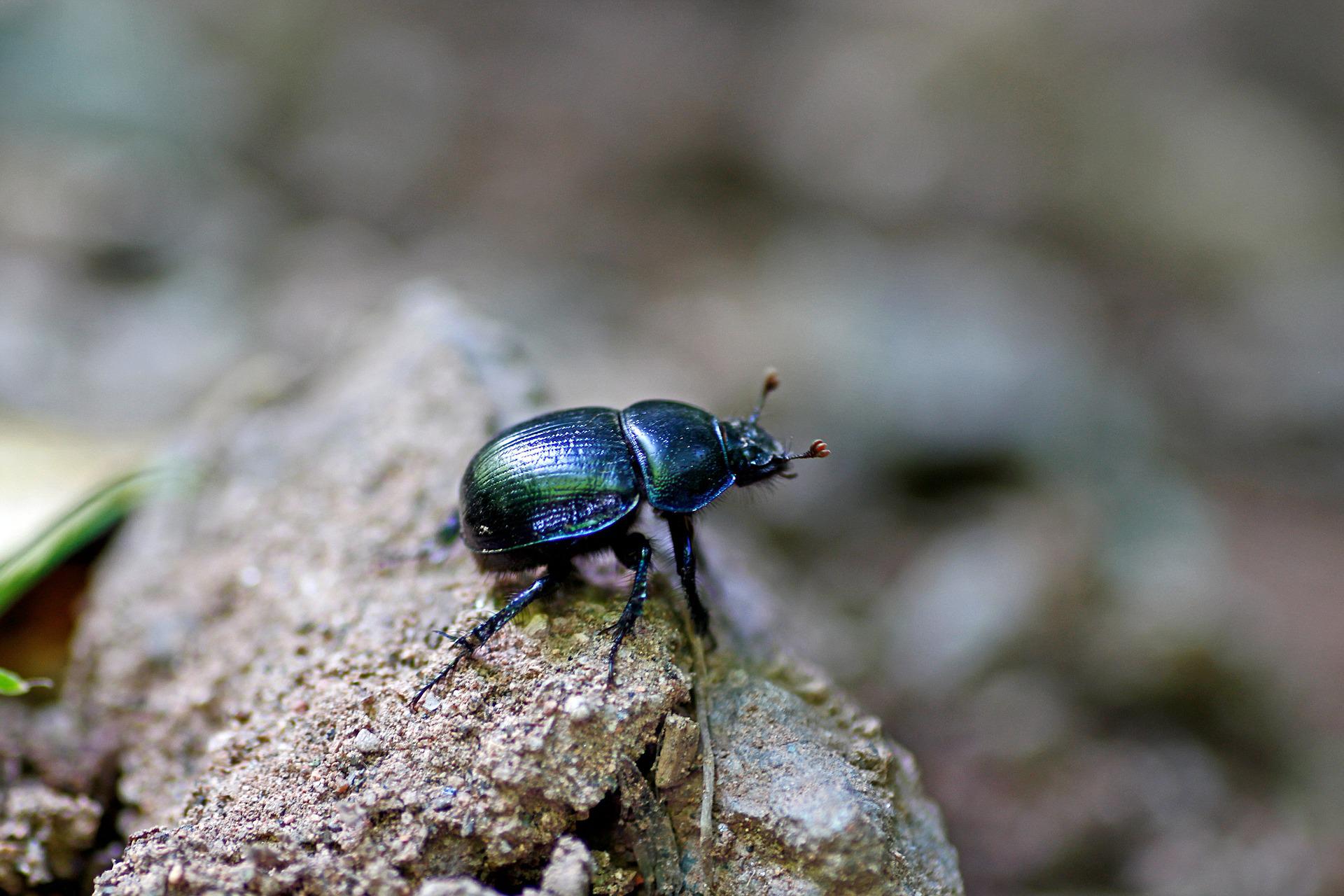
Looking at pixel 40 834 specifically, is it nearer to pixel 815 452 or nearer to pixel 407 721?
pixel 407 721

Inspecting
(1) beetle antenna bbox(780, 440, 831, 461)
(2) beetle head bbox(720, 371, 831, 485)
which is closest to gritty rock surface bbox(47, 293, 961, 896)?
(2) beetle head bbox(720, 371, 831, 485)

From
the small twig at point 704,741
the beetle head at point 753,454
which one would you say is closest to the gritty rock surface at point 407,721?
the small twig at point 704,741

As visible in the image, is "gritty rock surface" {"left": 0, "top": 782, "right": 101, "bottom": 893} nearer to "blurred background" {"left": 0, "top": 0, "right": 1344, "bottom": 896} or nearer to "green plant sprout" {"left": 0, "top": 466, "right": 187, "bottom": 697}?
"green plant sprout" {"left": 0, "top": 466, "right": 187, "bottom": 697}

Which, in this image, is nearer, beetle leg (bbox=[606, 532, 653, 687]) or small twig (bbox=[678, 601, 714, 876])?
small twig (bbox=[678, 601, 714, 876])

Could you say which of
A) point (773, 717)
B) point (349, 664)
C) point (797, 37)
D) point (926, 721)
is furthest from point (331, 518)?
point (797, 37)

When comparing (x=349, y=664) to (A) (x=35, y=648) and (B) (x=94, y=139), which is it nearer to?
(A) (x=35, y=648)

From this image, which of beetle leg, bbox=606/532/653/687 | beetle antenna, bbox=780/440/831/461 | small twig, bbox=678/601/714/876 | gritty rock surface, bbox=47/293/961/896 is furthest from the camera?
beetle antenna, bbox=780/440/831/461
